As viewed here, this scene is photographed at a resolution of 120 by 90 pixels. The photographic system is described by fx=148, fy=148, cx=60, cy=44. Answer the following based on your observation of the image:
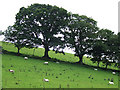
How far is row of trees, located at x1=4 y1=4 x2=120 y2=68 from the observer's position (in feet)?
129

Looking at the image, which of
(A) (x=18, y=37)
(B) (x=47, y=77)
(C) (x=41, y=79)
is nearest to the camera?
(C) (x=41, y=79)

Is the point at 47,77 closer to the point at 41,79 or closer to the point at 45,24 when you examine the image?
the point at 41,79

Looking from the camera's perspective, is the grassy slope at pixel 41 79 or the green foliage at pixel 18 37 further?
the green foliage at pixel 18 37

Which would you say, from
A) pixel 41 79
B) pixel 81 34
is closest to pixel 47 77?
pixel 41 79

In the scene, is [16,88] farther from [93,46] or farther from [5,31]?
[5,31]

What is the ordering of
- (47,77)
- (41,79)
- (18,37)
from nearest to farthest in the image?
1. (41,79)
2. (47,77)
3. (18,37)

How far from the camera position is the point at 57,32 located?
42438 millimetres

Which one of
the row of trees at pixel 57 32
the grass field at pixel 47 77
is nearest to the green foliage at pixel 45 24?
the row of trees at pixel 57 32

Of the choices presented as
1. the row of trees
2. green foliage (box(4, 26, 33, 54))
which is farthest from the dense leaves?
green foliage (box(4, 26, 33, 54))

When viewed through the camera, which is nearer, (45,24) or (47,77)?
(47,77)

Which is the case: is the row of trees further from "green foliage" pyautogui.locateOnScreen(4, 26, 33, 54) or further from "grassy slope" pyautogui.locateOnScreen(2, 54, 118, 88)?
"grassy slope" pyautogui.locateOnScreen(2, 54, 118, 88)

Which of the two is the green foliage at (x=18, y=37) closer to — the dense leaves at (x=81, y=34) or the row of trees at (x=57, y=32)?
the row of trees at (x=57, y=32)

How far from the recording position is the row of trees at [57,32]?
39188 millimetres

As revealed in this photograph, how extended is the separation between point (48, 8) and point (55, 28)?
20.7 ft
